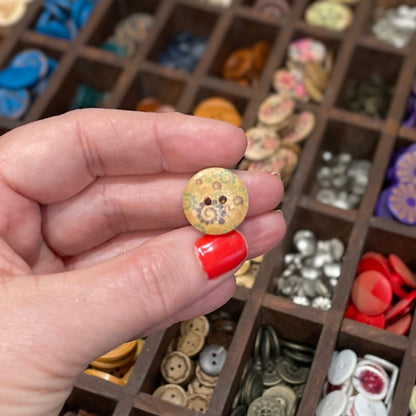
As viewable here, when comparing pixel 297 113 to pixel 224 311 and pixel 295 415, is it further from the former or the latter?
pixel 295 415

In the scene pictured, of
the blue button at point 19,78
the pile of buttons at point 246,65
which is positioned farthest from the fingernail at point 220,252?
the blue button at point 19,78

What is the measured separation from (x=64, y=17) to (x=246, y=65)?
0.76 m

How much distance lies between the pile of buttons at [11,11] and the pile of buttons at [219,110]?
0.83m

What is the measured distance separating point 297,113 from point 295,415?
0.98m

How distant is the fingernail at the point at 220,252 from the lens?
117cm

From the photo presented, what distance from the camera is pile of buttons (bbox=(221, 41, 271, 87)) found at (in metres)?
2.25

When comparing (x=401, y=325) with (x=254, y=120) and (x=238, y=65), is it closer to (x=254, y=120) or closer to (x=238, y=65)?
(x=254, y=120)

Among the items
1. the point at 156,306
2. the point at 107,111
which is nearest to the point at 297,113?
the point at 107,111

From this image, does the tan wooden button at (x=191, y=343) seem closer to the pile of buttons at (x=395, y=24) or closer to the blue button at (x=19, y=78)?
the blue button at (x=19, y=78)

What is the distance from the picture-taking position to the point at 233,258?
1207 millimetres

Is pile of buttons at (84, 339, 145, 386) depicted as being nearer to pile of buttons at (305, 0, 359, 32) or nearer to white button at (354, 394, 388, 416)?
white button at (354, 394, 388, 416)

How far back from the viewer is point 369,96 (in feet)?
7.14

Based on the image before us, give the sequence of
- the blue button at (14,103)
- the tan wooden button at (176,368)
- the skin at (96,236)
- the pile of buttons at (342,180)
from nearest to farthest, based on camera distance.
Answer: the skin at (96,236) → the tan wooden button at (176,368) → the pile of buttons at (342,180) → the blue button at (14,103)

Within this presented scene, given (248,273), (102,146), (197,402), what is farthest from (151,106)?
Answer: (197,402)
